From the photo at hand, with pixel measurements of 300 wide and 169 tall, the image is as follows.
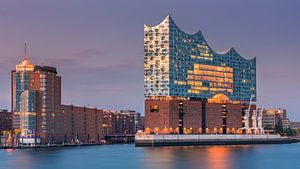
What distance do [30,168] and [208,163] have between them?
110 feet

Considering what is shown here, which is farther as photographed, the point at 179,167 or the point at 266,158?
the point at 266,158

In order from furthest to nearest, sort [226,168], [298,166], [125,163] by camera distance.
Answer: [125,163]
[298,166]
[226,168]

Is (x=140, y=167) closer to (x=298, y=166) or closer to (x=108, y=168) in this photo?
(x=108, y=168)

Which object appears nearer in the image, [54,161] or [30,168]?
[30,168]

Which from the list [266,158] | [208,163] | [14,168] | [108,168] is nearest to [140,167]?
[108,168]

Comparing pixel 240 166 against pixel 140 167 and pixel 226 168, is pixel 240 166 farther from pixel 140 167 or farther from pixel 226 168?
pixel 140 167

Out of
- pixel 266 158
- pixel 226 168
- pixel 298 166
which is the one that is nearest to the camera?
pixel 226 168

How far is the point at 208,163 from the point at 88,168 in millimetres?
23095

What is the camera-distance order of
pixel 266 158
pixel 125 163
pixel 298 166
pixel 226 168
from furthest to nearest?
pixel 266 158
pixel 125 163
pixel 298 166
pixel 226 168

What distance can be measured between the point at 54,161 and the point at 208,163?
34.6 meters

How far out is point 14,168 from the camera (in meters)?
131

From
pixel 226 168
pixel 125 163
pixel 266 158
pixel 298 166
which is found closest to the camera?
pixel 226 168

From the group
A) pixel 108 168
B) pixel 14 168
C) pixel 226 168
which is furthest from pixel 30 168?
pixel 226 168

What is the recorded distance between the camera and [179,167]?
12725 cm
